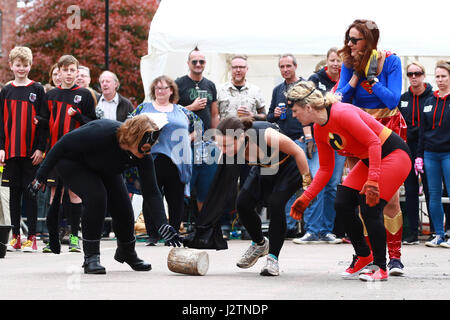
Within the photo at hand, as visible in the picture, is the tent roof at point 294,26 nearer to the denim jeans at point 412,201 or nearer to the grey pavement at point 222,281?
the denim jeans at point 412,201

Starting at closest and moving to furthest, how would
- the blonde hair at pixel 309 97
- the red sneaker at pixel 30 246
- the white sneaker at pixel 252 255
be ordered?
1. the blonde hair at pixel 309 97
2. the white sneaker at pixel 252 255
3. the red sneaker at pixel 30 246

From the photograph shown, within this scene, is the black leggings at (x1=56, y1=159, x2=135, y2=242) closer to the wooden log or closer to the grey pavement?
the grey pavement

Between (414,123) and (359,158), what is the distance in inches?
182

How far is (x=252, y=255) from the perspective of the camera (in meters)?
8.23

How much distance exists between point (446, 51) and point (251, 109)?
10.4ft

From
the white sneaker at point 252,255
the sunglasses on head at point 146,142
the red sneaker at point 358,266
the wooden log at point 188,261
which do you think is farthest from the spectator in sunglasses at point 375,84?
the sunglasses on head at point 146,142

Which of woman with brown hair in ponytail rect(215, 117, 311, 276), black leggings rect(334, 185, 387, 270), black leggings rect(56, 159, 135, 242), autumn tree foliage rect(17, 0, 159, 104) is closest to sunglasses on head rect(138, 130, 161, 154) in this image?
black leggings rect(56, 159, 135, 242)

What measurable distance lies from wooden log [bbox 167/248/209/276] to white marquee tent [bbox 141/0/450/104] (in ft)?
20.5

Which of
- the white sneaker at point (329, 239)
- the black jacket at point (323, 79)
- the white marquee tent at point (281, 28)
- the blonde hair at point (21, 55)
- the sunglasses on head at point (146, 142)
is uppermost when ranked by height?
the white marquee tent at point (281, 28)

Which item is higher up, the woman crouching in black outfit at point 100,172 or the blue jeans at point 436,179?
the woman crouching in black outfit at point 100,172

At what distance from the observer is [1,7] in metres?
37.2

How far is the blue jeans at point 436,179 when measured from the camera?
11180 millimetres

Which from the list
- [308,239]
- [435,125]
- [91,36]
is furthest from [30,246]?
[91,36]
